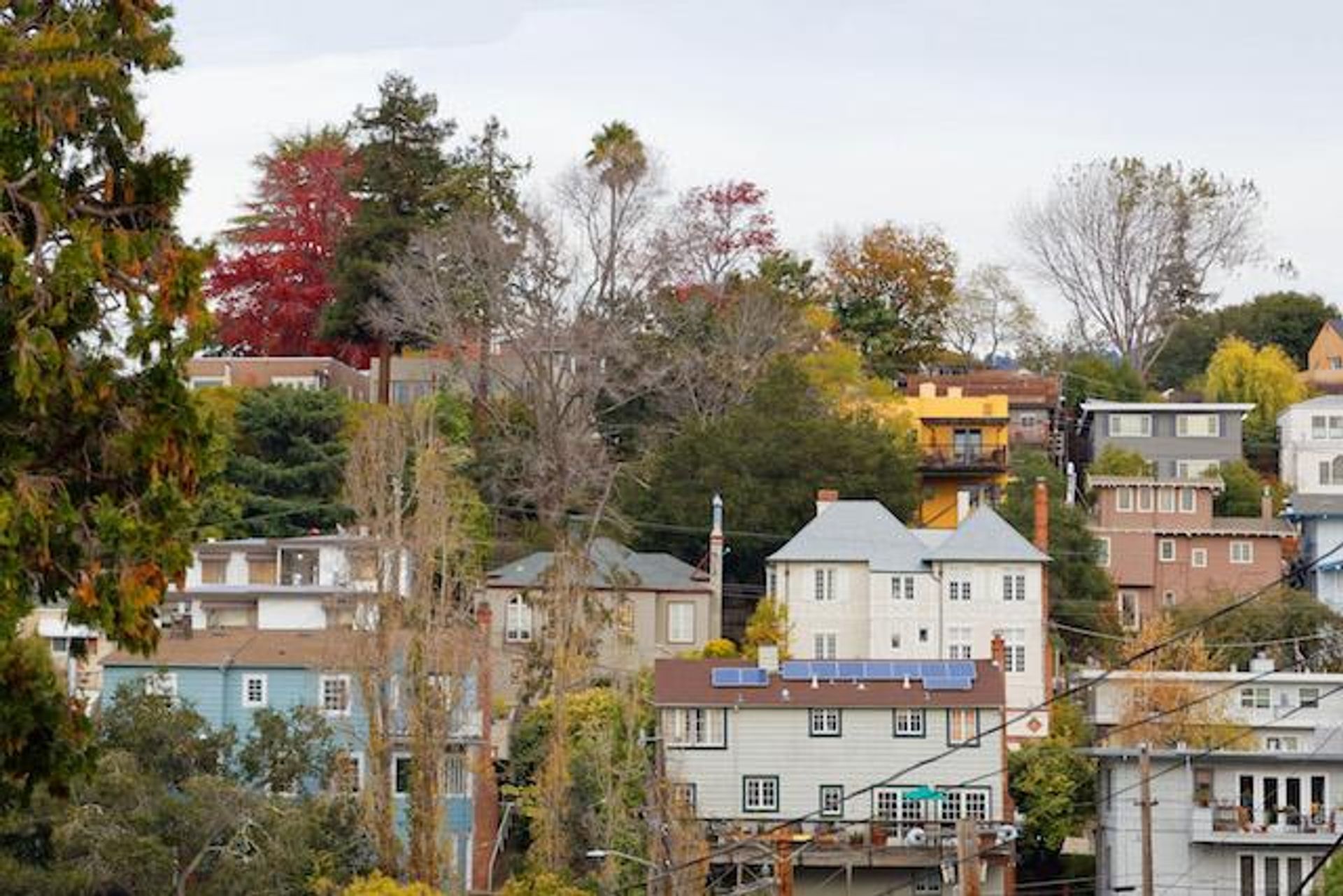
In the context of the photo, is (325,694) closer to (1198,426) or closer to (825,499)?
(825,499)

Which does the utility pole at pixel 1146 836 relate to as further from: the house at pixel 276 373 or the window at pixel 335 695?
the house at pixel 276 373

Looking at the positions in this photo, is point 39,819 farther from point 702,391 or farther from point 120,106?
point 702,391

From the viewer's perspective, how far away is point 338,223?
103m

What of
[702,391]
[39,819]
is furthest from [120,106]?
[702,391]

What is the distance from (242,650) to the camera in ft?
232

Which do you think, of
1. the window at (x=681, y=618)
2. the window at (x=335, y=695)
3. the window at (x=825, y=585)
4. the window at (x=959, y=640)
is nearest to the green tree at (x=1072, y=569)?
the window at (x=959, y=640)

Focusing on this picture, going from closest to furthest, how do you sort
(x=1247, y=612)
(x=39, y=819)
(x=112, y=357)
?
(x=112, y=357) → (x=39, y=819) → (x=1247, y=612)

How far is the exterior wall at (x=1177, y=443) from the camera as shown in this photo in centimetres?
10131

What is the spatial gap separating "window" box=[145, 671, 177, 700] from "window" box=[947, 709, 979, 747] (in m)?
17.0

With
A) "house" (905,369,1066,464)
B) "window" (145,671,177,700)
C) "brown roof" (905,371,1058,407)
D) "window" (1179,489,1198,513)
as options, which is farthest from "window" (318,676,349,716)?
"house" (905,369,1066,464)

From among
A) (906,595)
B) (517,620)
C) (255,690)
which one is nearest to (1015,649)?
(906,595)

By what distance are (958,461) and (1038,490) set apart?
11.6m

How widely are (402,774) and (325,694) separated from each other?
4439 mm

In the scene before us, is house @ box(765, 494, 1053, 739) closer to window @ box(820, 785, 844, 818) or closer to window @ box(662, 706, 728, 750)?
window @ box(662, 706, 728, 750)
